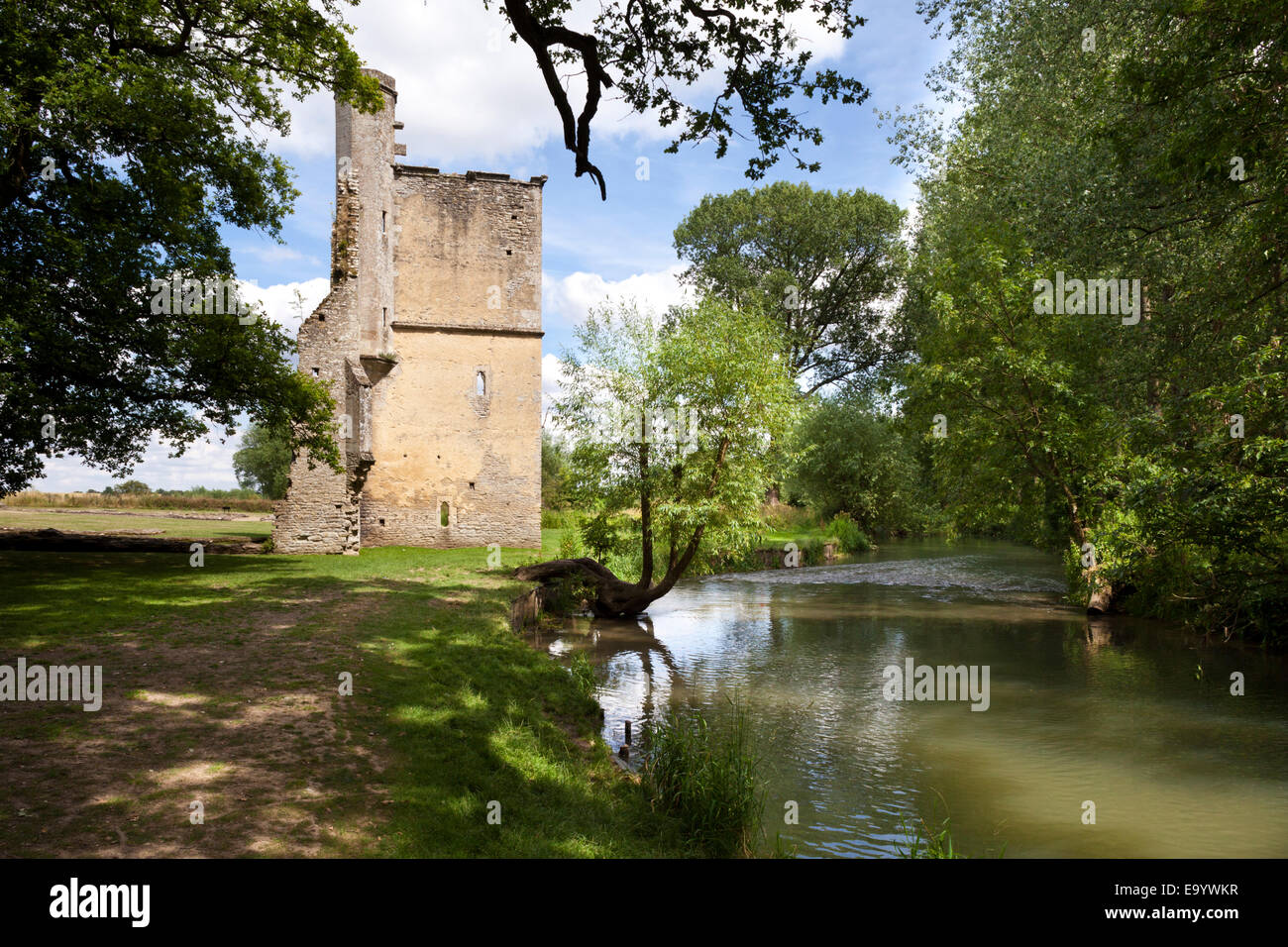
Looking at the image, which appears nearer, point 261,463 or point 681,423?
point 681,423

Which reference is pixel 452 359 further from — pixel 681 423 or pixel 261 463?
pixel 261 463

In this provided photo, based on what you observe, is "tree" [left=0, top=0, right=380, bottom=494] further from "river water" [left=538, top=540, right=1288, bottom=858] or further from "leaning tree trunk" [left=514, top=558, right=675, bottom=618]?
"river water" [left=538, top=540, right=1288, bottom=858]

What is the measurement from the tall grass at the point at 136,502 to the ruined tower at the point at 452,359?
21.1 metres

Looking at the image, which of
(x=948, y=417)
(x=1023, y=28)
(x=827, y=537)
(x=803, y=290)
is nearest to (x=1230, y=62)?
(x=1023, y=28)

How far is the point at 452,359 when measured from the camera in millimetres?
24625

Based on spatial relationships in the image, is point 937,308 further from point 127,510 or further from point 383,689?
point 127,510

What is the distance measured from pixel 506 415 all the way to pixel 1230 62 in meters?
19.5

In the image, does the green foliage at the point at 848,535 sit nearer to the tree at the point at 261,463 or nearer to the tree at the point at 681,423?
the tree at the point at 681,423

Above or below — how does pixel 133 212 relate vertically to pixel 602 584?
above

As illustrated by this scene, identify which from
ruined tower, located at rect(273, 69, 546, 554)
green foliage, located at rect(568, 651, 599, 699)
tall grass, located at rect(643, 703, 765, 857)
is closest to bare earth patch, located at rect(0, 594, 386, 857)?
tall grass, located at rect(643, 703, 765, 857)

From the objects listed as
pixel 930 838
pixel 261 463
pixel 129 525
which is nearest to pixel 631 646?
pixel 930 838

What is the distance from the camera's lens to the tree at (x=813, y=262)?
4419 centimetres

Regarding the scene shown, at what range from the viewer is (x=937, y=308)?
847 inches

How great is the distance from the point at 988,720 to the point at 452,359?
19.5 meters
